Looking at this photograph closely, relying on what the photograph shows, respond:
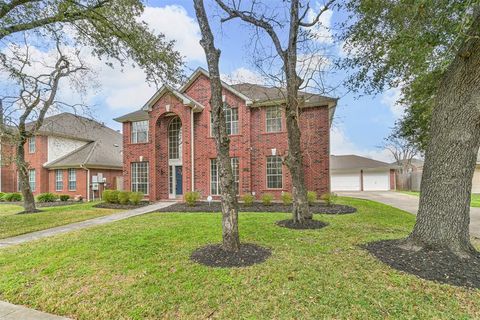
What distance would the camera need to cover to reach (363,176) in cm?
2823

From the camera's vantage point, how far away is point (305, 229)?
7316mm

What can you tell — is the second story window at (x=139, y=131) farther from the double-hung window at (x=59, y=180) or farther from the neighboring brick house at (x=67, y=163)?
the double-hung window at (x=59, y=180)

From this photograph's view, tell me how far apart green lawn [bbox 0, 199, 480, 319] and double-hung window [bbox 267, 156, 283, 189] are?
8130 mm

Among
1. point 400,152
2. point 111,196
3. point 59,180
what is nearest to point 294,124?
point 111,196

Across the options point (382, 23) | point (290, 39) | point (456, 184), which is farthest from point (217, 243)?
point (382, 23)

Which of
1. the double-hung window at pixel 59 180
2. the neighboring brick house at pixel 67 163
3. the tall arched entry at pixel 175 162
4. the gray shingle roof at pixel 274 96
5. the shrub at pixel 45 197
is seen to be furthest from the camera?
the double-hung window at pixel 59 180

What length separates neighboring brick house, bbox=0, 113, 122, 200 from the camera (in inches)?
813

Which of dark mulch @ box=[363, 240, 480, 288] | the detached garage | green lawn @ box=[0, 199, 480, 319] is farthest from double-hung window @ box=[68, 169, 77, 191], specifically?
the detached garage

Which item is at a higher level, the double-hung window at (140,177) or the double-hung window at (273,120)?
the double-hung window at (273,120)

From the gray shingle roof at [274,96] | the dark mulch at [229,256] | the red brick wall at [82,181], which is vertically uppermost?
the gray shingle roof at [274,96]

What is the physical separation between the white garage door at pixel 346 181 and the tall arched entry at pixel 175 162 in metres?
19.3

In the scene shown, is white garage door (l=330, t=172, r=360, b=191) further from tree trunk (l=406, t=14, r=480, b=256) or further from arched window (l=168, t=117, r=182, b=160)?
tree trunk (l=406, t=14, r=480, b=256)

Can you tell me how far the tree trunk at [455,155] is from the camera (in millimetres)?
4480

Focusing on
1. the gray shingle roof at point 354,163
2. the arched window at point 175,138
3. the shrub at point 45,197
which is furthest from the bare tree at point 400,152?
the shrub at point 45,197
